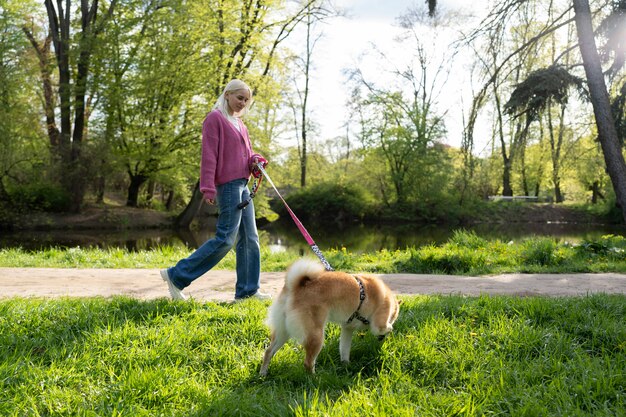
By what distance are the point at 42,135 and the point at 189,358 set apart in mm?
27182

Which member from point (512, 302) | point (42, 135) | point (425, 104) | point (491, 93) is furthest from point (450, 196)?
point (512, 302)

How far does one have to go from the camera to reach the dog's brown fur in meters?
2.87

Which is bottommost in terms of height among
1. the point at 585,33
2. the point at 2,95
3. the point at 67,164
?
the point at 67,164

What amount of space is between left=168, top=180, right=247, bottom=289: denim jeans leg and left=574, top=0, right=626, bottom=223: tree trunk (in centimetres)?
833

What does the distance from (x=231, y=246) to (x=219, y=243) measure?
20cm

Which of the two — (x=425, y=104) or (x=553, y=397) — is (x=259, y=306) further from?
(x=425, y=104)

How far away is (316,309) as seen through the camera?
9.50 ft

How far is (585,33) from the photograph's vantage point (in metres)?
9.14

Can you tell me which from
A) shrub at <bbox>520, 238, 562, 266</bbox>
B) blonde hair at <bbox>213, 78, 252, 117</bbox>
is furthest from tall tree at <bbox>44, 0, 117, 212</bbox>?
shrub at <bbox>520, 238, 562, 266</bbox>

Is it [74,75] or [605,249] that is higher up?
[74,75]

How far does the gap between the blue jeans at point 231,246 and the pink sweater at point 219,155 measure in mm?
111

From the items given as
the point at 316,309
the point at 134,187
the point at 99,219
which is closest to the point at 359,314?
the point at 316,309

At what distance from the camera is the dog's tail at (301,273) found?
3010mm

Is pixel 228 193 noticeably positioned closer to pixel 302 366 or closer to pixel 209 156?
pixel 209 156
